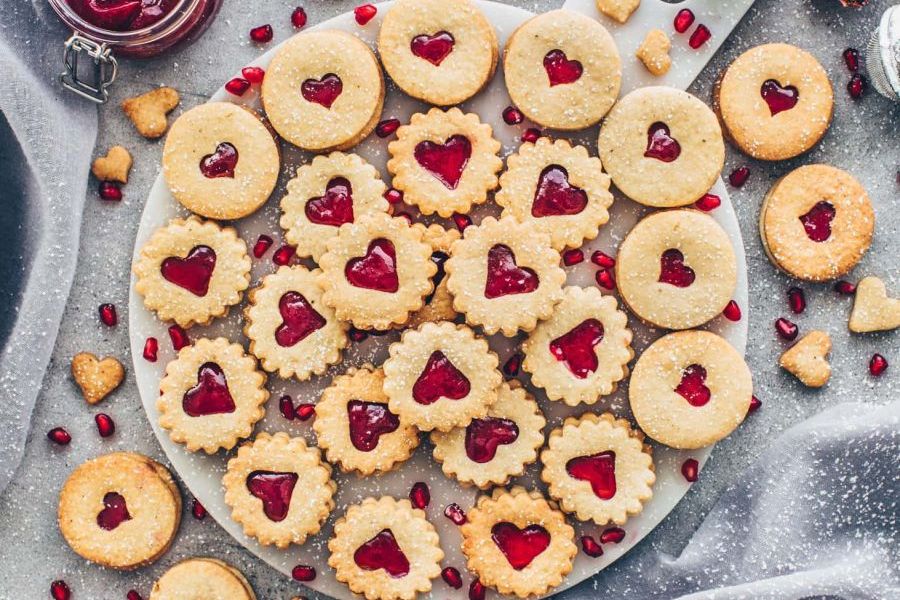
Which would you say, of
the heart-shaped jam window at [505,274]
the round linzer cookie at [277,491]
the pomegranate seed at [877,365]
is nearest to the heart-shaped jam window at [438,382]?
the heart-shaped jam window at [505,274]

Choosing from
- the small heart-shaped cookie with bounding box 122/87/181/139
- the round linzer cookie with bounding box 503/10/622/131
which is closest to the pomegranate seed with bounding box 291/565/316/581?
the small heart-shaped cookie with bounding box 122/87/181/139

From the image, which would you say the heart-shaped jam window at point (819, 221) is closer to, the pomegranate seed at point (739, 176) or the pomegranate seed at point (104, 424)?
the pomegranate seed at point (739, 176)

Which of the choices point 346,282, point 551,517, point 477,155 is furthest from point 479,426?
point 477,155

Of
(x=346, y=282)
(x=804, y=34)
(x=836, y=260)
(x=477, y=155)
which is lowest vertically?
(x=346, y=282)

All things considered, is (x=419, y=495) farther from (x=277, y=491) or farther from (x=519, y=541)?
(x=277, y=491)

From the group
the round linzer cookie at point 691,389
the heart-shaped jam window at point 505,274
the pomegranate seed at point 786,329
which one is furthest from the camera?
the pomegranate seed at point 786,329

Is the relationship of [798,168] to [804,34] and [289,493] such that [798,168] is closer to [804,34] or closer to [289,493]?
[804,34]
